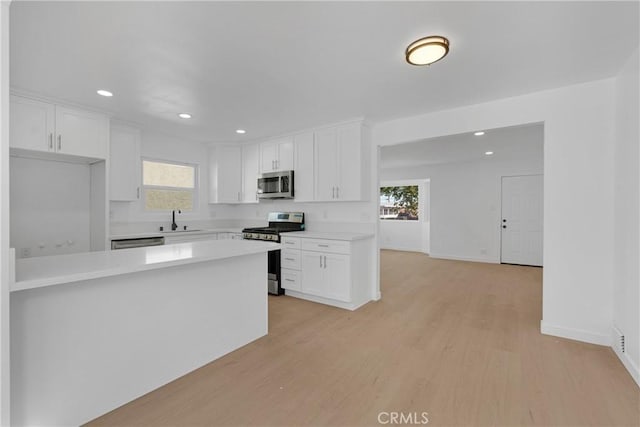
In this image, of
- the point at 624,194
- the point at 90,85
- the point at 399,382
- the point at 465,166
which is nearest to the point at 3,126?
the point at 90,85

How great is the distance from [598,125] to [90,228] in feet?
18.8

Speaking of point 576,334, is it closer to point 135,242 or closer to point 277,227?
point 277,227

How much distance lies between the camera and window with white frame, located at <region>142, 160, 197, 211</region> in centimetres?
448

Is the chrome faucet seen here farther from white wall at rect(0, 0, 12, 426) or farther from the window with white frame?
white wall at rect(0, 0, 12, 426)

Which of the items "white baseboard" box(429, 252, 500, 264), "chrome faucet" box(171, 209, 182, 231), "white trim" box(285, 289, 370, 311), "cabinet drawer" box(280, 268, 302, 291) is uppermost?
"chrome faucet" box(171, 209, 182, 231)

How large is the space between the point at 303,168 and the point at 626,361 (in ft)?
12.6

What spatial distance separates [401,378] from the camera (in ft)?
6.95

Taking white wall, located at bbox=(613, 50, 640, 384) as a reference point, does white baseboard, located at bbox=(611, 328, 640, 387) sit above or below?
below

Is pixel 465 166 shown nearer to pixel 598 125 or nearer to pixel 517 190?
pixel 517 190

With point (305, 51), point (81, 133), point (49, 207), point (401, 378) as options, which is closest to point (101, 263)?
point (305, 51)

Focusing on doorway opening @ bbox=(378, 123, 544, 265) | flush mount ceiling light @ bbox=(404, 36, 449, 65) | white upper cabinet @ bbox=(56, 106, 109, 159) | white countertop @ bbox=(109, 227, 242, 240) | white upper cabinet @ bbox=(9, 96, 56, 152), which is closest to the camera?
flush mount ceiling light @ bbox=(404, 36, 449, 65)

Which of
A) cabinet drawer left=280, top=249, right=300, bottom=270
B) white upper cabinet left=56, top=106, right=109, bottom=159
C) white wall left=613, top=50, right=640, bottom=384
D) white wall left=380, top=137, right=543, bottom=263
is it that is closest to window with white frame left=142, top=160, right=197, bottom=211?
white upper cabinet left=56, top=106, right=109, bottom=159

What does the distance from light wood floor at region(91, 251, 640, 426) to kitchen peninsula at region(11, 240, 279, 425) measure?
6.1 inches

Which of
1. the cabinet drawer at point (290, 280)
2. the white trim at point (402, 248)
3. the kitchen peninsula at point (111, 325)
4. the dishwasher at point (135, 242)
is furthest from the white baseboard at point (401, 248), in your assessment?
the kitchen peninsula at point (111, 325)
